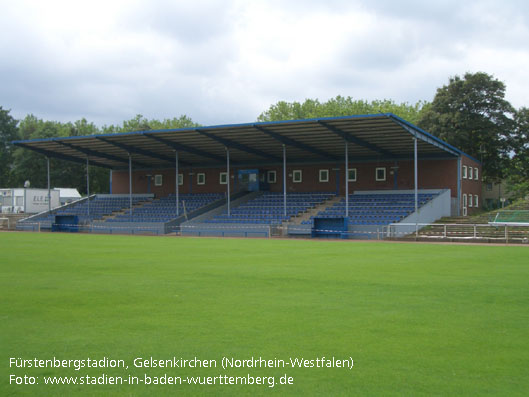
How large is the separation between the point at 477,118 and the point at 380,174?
40.8ft

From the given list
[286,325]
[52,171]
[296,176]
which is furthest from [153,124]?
[286,325]

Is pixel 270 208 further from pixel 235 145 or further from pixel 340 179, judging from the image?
pixel 340 179

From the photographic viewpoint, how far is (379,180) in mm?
45125

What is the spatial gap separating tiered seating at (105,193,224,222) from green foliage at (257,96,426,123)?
30.0 m

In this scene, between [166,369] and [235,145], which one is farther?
[235,145]

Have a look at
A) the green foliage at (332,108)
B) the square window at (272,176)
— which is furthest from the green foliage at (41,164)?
the square window at (272,176)

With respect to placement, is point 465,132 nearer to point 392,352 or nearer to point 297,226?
point 297,226

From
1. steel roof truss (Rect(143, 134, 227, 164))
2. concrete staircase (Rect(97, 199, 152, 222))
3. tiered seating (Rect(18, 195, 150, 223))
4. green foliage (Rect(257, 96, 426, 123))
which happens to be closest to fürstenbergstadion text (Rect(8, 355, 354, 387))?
steel roof truss (Rect(143, 134, 227, 164))

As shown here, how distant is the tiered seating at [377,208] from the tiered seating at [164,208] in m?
12.5

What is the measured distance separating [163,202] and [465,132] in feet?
94.9

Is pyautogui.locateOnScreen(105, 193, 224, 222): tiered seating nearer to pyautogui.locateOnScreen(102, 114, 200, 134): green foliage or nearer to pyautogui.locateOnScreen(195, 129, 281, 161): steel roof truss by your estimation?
pyautogui.locateOnScreen(195, 129, 281, 161): steel roof truss

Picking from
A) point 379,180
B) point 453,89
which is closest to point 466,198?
point 379,180

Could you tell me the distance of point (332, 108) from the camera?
3044 inches

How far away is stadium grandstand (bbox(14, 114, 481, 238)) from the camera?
119ft
